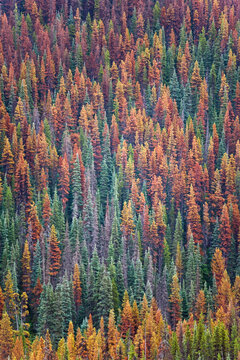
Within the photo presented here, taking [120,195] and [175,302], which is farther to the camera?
[120,195]

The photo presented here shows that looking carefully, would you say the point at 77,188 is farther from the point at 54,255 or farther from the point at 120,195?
the point at 54,255

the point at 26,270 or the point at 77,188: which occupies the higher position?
the point at 77,188

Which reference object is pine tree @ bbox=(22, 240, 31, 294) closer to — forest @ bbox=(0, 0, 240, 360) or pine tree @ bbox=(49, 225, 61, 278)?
forest @ bbox=(0, 0, 240, 360)

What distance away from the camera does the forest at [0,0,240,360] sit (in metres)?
109

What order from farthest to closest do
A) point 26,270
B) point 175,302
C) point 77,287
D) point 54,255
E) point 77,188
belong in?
point 77,188
point 54,255
point 26,270
point 175,302
point 77,287

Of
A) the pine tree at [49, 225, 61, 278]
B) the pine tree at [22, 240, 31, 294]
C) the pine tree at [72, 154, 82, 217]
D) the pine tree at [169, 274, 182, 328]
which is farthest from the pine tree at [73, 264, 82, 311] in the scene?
the pine tree at [72, 154, 82, 217]

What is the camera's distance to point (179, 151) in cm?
15275

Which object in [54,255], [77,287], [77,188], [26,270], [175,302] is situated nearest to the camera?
[77,287]

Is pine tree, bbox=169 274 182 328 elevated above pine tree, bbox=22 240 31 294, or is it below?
below

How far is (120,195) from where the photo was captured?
14112 cm

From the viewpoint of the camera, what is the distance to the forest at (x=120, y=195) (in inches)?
4279

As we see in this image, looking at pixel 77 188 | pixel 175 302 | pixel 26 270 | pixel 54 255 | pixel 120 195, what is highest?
pixel 77 188

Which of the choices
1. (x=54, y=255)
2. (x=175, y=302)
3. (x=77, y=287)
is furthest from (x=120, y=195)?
(x=175, y=302)

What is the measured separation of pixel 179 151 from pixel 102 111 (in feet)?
73.1
